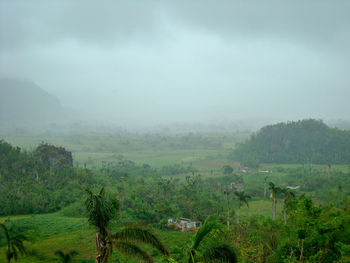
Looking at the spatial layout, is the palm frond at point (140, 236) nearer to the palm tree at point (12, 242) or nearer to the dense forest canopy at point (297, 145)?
the palm tree at point (12, 242)

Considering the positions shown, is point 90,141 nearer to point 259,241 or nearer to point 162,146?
point 162,146

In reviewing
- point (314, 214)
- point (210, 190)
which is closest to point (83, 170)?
point (210, 190)

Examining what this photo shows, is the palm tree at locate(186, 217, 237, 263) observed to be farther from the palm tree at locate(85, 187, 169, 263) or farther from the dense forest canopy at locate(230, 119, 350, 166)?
the dense forest canopy at locate(230, 119, 350, 166)

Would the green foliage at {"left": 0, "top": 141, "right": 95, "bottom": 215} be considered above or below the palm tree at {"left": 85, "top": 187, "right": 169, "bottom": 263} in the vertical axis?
below

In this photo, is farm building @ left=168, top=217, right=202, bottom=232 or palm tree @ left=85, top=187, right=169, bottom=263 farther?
farm building @ left=168, top=217, right=202, bottom=232

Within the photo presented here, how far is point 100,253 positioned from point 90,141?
611 feet

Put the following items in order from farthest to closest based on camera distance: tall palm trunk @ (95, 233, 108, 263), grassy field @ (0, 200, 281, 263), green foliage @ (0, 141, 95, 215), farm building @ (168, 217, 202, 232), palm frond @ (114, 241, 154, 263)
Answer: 1. green foliage @ (0, 141, 95, 215)
2. farm building @ (168, 217, 202, 232)
3. grassy field @ (0, 200, 281, 263)
4. palm frond @ (114, 241, 154, 263)
5. tall palm trunk @ (95, 233, 108, 263)

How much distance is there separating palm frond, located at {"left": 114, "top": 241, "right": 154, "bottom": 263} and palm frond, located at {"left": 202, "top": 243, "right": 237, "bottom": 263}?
1.98 meters

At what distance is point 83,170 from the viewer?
70.8m

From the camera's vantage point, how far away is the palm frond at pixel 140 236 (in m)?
9.91

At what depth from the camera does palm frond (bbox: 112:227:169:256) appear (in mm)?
9906

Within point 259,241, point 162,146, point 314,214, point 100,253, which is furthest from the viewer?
point 162,146

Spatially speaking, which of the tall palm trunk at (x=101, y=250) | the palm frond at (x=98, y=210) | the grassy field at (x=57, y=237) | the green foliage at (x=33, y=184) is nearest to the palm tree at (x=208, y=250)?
the tall palm trunk at (x=101, y=250)

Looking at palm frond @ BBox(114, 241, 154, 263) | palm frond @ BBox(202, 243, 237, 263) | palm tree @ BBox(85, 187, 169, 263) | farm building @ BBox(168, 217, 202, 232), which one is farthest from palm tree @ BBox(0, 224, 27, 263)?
farm building @ BBox(168, 217, 202, 232)
